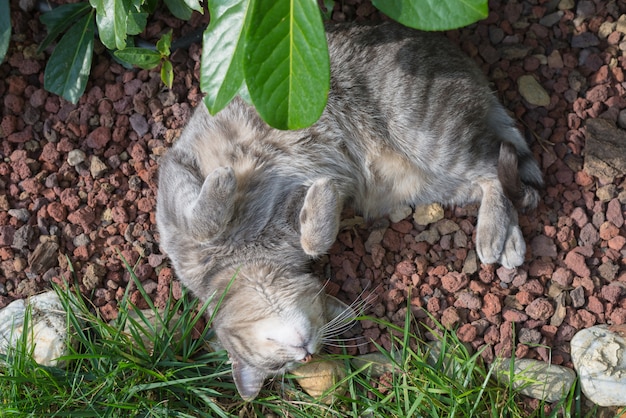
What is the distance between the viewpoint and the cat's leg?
2264 millimetres

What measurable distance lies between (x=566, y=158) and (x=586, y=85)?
29 centimetres

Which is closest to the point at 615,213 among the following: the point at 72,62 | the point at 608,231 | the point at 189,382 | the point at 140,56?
the point at 608,231

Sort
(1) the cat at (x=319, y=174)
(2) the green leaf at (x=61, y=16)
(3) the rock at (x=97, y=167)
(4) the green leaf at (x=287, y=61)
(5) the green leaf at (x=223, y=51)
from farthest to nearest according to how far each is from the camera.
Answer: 1. (3) the rock at (x=97, y=167)
2. (2) the green leaf at (x=61, y=16)
3. (1) the cat at (x=319, y=174)
4. (5) the green leaf at (x=223, y=51)
5. (4) the green leaf at (x=287, y=61)

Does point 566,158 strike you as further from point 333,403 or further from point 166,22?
point 166,22

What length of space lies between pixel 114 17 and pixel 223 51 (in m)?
0.50

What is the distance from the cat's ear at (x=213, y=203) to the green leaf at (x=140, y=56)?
0.50 meters

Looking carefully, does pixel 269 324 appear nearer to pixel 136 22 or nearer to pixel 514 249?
pixel 514 249

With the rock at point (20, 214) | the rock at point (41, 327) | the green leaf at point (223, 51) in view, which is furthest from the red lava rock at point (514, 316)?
the rock at point (20, 214)

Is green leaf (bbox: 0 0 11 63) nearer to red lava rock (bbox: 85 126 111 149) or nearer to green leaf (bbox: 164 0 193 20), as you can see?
red lava rock (bbox: 85 126 111 149)

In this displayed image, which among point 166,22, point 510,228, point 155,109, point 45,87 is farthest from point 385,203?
point 45,87

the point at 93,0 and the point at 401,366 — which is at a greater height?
the point at 93,0

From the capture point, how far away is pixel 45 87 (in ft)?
7.98

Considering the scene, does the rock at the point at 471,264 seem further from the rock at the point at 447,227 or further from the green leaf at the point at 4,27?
the green leaf at the point at 4,27

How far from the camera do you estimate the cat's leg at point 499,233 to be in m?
2.26
